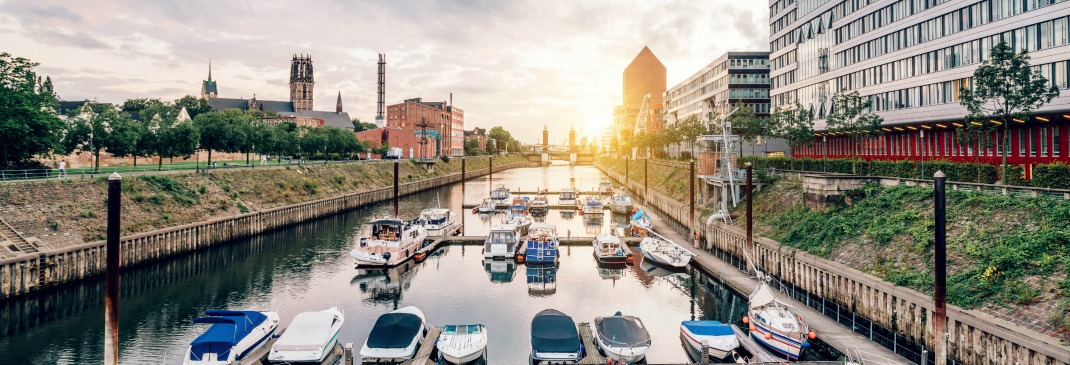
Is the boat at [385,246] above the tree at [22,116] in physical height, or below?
below

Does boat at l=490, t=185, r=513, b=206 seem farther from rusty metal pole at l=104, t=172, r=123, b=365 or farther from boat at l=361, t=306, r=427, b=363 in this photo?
rusty metal pole at l=104, t=172, r=123, b=365

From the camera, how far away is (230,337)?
26.2 meters

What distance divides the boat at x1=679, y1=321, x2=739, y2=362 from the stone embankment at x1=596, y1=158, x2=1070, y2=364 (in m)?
6.05

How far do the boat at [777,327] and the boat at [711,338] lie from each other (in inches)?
58.2

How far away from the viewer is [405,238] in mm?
50938

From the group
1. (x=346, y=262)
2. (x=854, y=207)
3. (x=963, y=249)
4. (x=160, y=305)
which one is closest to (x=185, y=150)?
(x=346, y=262)

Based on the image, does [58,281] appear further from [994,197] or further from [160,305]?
[994,197]

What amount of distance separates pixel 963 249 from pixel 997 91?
51.0 ft

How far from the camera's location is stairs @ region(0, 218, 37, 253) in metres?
38.0

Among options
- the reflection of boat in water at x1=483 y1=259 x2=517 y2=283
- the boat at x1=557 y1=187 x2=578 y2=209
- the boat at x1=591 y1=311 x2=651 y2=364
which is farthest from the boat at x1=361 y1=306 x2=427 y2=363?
the boat at x1=557 y1=187 x2=578 y2=209

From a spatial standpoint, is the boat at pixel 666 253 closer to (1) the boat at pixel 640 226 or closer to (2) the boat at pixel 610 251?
(2) the boat at pixel 610 251

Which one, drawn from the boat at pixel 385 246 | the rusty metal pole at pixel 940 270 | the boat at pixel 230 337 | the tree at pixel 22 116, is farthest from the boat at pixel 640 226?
the tree at pixel 22 116

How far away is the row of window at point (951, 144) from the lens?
4734cm

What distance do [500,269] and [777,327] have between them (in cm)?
2667
